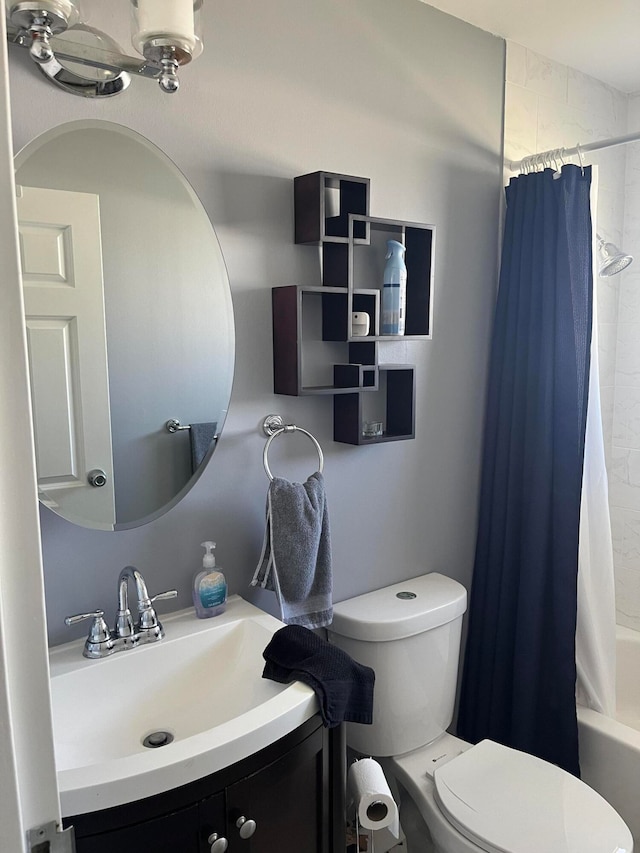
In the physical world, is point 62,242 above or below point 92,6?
below

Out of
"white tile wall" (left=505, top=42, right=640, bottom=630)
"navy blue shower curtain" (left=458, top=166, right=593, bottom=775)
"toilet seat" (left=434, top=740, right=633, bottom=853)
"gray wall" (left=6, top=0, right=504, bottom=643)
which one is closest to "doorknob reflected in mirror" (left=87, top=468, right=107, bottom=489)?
"gray wall" (left=6, top=0, right=504, bottom=643)

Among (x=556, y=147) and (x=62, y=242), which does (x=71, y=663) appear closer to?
(x=62, y=242)

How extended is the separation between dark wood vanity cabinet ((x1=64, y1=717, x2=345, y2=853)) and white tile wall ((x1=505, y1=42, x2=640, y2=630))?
1924 millimetres

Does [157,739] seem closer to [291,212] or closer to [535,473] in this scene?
[291,212]

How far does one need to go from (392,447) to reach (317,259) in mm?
614

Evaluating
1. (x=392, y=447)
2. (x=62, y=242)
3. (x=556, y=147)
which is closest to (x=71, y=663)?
(x=62, y=242)

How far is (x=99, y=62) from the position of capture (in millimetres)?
1375

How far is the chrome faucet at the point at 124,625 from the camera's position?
1.45 meters

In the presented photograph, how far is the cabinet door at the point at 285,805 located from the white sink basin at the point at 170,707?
8 cm

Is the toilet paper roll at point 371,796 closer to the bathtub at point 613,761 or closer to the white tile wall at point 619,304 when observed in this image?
the bathtub at point 613,761

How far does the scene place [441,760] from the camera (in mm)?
1912

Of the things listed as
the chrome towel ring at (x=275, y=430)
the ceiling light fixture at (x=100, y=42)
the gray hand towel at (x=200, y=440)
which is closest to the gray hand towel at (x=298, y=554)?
the chrome towel ring at (x=275, y=430)

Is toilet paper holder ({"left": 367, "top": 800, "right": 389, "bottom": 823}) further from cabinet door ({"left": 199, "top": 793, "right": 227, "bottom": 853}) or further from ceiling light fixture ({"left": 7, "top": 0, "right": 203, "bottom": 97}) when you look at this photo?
ceiling light fixture ({"left": 7, "top": 0, "right": 203, "bottom": 97})

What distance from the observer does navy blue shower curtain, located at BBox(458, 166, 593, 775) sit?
2.12 m
